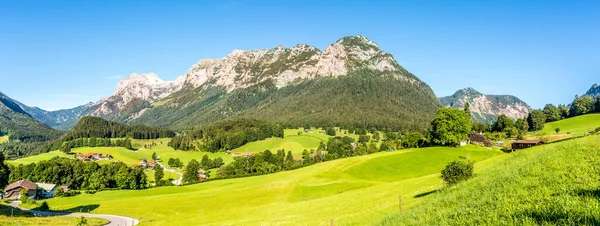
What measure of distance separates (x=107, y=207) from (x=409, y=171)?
7348 centimetres

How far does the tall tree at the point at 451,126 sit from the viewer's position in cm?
11144

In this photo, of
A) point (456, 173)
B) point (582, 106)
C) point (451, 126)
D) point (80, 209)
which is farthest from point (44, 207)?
point (582, 106)

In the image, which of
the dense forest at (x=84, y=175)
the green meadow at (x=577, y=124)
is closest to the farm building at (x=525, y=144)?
the green meadow at (x=577, y=124)

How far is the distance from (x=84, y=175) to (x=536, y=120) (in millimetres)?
216751

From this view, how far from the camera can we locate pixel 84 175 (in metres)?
139

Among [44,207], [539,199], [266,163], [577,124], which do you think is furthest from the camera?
[577,124]

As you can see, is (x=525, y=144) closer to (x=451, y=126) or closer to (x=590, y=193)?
(x=451, y=126)

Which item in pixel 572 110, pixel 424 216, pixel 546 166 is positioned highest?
pixel 572 110

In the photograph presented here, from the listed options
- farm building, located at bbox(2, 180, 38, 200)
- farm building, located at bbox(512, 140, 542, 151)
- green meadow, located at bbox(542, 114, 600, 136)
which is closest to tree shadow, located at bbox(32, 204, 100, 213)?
farm building, located at bbox(2, 180, 38, 200)

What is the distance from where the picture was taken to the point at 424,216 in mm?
15156

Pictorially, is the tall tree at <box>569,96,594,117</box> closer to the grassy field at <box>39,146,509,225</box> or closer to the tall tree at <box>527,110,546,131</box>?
the tall tree at <box>527,110,546,131</box>

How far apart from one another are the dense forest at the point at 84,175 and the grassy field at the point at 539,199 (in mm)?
138802

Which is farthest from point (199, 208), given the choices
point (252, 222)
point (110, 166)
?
point (110, 166)

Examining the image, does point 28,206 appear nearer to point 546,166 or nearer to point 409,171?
point 409,171
